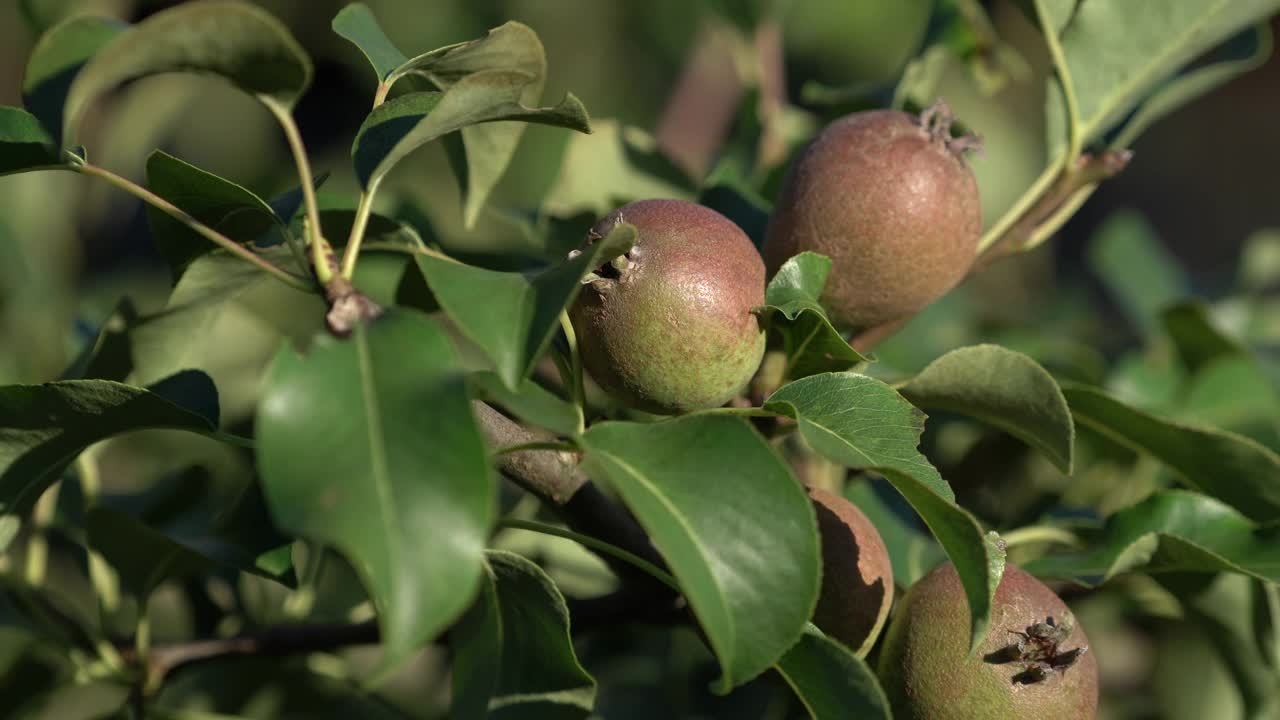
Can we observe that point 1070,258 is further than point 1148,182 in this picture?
No

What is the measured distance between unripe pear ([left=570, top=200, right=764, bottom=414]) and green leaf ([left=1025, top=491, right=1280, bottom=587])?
14.2 inches

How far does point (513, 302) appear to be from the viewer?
0.76m

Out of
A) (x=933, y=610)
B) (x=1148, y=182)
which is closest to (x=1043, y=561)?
(x=933, y=610)

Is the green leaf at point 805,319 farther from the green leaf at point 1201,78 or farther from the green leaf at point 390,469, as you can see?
the green leaf at point 1201,78

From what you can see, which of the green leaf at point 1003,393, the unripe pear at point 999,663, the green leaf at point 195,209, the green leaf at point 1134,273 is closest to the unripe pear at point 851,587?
the unripe pear at point 999,663

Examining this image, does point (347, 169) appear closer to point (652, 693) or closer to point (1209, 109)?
point (652, 693)

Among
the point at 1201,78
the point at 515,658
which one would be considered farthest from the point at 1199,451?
the point at 515,658

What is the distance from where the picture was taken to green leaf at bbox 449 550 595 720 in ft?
2.81

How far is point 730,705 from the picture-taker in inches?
48.8

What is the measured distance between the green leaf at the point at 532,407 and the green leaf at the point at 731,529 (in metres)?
Answer: 0.03

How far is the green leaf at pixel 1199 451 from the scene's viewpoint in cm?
98

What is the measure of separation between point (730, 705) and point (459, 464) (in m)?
0.71

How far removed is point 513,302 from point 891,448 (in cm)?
29

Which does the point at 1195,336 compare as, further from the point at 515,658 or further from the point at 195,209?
the point at 195,209
